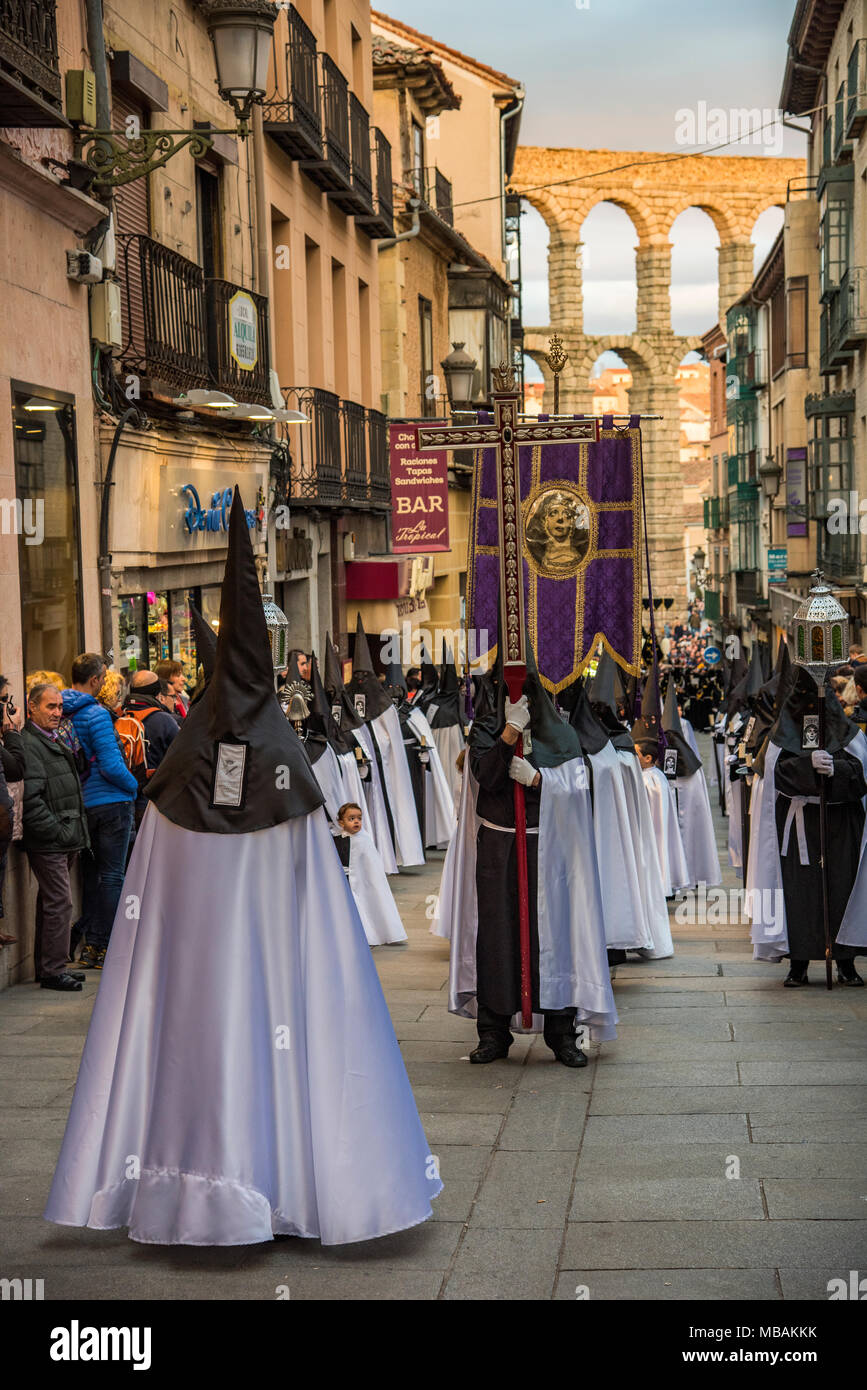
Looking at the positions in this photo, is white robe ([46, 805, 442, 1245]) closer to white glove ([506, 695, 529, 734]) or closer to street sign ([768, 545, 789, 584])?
white glove ([506, 695, 529, 734])

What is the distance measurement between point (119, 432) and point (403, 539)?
8512 mm

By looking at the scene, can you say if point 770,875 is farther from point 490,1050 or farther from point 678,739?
point 678,739

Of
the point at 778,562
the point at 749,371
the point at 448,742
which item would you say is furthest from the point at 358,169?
the point at 749,371

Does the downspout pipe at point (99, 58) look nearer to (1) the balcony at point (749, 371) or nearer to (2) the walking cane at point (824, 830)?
(2) the walking cane at point (824, 830)

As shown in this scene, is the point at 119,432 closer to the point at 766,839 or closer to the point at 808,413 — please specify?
the point at 766,839

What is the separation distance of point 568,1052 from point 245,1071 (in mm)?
2880

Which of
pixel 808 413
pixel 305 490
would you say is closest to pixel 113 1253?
pixel 305 490

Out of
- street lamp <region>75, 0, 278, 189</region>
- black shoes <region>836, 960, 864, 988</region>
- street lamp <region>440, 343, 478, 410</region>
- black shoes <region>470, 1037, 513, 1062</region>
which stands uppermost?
street lamp <region>75, 0, 278, 189</region>

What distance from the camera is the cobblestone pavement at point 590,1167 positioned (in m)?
5.42

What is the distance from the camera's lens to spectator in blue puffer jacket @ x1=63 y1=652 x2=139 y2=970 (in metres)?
10.2

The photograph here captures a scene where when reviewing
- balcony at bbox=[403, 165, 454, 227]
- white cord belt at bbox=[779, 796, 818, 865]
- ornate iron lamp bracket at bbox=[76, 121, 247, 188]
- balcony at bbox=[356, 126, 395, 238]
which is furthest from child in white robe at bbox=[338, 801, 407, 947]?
balcony at bbox=[403, 165, 454, 227]

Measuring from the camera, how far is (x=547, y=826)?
328 inches

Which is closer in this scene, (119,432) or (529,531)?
(529,531)

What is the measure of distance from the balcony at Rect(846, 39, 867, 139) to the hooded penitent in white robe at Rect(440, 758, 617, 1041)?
69.4 feet
